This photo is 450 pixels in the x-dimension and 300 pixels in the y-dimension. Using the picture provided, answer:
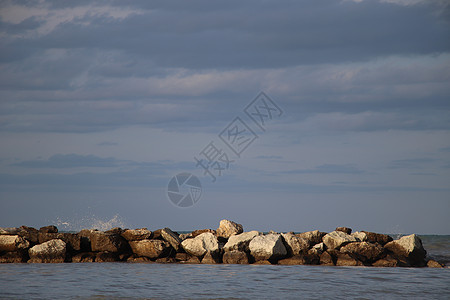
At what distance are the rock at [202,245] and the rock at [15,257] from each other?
6.23m

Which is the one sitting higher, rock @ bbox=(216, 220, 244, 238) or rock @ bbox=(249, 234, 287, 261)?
rock @ bbox=(216, 220, 244, 238)

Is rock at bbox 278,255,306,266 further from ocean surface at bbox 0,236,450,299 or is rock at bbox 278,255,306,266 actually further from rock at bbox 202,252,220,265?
rock at bbox 202,252,220,265

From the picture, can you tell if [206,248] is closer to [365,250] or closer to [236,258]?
[236,258]

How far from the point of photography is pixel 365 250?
20.1 m

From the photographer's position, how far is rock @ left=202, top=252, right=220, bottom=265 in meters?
20.1

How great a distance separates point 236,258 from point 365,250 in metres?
5.10

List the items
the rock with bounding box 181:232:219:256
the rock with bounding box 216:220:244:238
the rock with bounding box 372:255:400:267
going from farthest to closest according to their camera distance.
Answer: the rock with bounding box 216:220:244:238 < the rock with bounding box 181:232:219:256 < the rock with bounding box 372:255:400:267

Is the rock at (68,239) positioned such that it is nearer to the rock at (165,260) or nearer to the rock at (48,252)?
the rock at (48,252)

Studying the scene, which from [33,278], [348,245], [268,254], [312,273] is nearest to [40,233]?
[33,278]

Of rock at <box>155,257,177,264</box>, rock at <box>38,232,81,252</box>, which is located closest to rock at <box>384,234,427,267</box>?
rock at <box>155,257,177,264</box>

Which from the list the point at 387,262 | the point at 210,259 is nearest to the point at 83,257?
the point at 210,259

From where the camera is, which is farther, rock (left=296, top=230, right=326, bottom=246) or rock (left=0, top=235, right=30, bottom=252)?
rock (left=296, top=230, right=326, bottom=246)

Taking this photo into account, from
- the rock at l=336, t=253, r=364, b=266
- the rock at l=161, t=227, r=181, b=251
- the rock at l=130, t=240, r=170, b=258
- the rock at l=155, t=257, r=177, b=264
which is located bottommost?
the rock at l=155, t=257, r=177, b=264

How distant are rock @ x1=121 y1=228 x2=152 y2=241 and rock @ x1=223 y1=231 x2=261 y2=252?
320 cm
